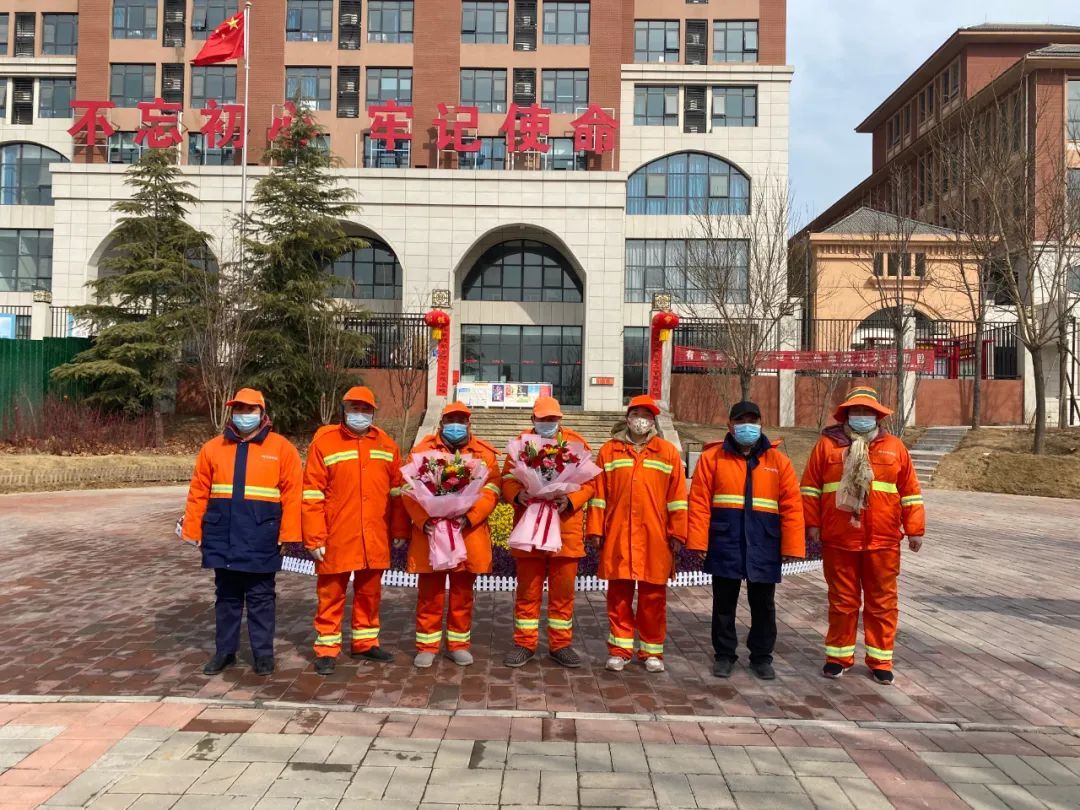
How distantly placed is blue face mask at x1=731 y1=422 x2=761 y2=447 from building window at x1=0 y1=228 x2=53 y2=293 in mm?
36859

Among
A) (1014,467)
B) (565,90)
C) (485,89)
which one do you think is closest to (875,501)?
(1014,467)

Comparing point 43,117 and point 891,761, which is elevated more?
point 43,117

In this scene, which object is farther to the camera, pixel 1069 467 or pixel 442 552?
pixel 1069 467

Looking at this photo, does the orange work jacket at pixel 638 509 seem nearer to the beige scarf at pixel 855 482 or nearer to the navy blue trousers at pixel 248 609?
the beige scarf at pixel 855 482

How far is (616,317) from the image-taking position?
29.4 meters

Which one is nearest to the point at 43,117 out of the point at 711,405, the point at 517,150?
the point at 517,150

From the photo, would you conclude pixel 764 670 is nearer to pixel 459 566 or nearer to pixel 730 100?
pixel 459 566

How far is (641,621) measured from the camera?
16.8 feet

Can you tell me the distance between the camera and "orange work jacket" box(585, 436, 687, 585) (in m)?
4.98

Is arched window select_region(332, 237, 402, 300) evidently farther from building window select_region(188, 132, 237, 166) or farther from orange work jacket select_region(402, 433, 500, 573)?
orange work jacket select_region(402, 433, 500, 573)

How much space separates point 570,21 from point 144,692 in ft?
111

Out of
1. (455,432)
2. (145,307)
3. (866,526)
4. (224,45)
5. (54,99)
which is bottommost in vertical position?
(866,526)

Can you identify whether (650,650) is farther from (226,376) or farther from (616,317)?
(616,317)

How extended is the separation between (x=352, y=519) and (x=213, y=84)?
33.9 meters
